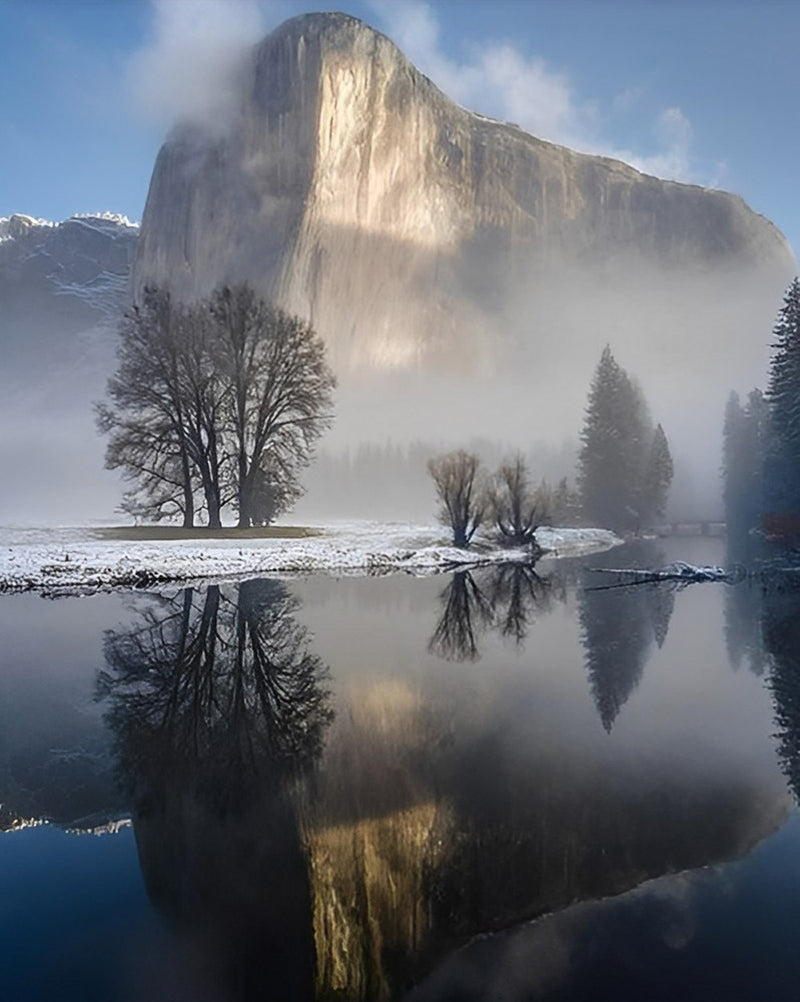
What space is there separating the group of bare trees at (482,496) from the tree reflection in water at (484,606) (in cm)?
602

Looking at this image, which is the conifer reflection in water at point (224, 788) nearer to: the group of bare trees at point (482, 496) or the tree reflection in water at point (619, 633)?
the tree reflection in water at point (619, 633)

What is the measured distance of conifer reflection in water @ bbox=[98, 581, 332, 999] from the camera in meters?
3.12

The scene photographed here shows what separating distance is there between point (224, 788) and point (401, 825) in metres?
1.57

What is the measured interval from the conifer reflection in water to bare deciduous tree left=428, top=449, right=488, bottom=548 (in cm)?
1984

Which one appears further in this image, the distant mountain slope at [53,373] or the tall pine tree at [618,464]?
the distant mountain slope at [53,373]

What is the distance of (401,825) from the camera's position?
A: 4422mm

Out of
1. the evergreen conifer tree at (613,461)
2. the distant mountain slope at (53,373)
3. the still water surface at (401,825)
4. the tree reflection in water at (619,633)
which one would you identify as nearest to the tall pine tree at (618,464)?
the evergreen conifer tree at (613,461)

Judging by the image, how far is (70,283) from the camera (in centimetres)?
19075

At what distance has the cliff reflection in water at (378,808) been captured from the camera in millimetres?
3246

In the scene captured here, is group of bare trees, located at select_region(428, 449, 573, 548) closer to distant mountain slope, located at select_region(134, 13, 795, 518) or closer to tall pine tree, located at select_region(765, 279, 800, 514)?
tall pine tree, located at select_region(765, 279, 800, 514)

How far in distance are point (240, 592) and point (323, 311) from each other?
405 feet

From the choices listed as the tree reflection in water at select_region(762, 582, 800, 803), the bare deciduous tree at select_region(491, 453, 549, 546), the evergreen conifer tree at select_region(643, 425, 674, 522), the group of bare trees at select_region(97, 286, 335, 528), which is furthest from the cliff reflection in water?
the evergreen conifer tree at select_region(643, 425, 674, 522)

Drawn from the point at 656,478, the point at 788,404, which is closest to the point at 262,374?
the point at 788,404

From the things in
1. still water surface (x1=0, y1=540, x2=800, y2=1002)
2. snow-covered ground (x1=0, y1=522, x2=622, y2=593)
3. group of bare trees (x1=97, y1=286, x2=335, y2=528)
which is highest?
group of bare trees (x1=97, y1=286, x2=335, y2=528)
